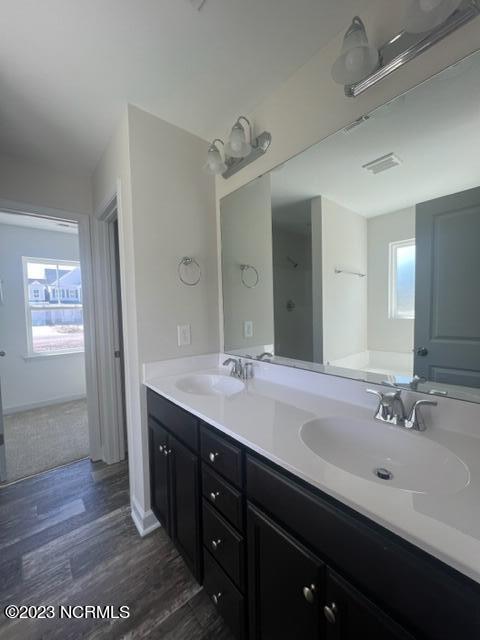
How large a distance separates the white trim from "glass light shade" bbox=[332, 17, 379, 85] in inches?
180

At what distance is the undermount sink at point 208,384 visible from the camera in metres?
1.61

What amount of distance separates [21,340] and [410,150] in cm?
452

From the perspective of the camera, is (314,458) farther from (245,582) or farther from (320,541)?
(245,582)

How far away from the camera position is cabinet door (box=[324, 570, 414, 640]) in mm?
550

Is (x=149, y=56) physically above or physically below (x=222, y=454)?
above

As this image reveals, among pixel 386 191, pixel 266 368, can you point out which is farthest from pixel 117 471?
pixel 386 191

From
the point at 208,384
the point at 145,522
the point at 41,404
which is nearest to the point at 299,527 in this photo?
the point at 208,384

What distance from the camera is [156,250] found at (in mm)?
1604

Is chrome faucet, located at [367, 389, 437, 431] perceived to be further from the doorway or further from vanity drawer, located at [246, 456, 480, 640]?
the doorway

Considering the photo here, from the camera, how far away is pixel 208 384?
1.71 m

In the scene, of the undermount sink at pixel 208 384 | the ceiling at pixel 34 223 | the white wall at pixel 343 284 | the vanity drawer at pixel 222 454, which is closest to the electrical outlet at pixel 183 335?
the undermount sink at pixel 208 384

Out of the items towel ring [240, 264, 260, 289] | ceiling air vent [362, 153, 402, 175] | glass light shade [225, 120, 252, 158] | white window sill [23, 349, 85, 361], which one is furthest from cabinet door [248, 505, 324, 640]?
white window sill [23, 349, 85, 361]

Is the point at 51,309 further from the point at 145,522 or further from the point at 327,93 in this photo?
the point at 327,93

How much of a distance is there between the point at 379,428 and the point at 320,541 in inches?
17.2
